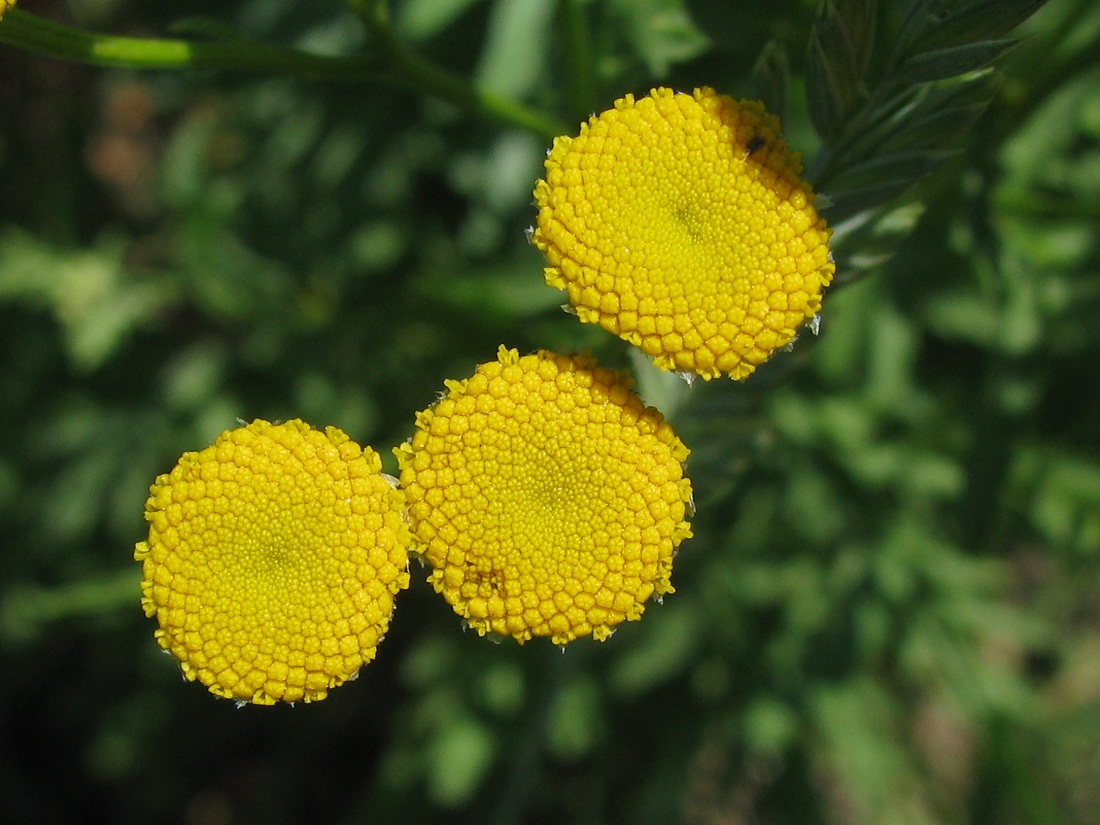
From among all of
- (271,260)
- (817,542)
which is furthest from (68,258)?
(817,542)

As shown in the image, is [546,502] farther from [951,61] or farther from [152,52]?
[152,52]

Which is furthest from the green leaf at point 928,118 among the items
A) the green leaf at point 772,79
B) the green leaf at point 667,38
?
the green leaf at point 667,38

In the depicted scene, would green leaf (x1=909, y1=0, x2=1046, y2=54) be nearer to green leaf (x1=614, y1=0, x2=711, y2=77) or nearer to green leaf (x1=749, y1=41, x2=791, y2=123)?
green leaf (x1=749, y1=41, x2=791, y2=123)

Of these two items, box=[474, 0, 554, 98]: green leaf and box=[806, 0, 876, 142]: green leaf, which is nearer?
box=[806, 0, 876, 142]: green leaf

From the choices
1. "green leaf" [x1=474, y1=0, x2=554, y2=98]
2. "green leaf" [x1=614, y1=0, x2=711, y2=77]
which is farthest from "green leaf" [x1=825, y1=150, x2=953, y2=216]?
"green leaf" [x1=474, y1=0, x2=554, y2=98]

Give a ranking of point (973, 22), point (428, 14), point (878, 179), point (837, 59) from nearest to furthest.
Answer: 1. point (973, 22)
2. point (837, 59)
3. point (878, 179)
4. point (428, 14)

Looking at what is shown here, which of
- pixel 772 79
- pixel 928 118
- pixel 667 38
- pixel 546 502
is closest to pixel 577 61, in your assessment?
pixel 667 38

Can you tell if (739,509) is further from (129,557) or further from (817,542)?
(129,557)
